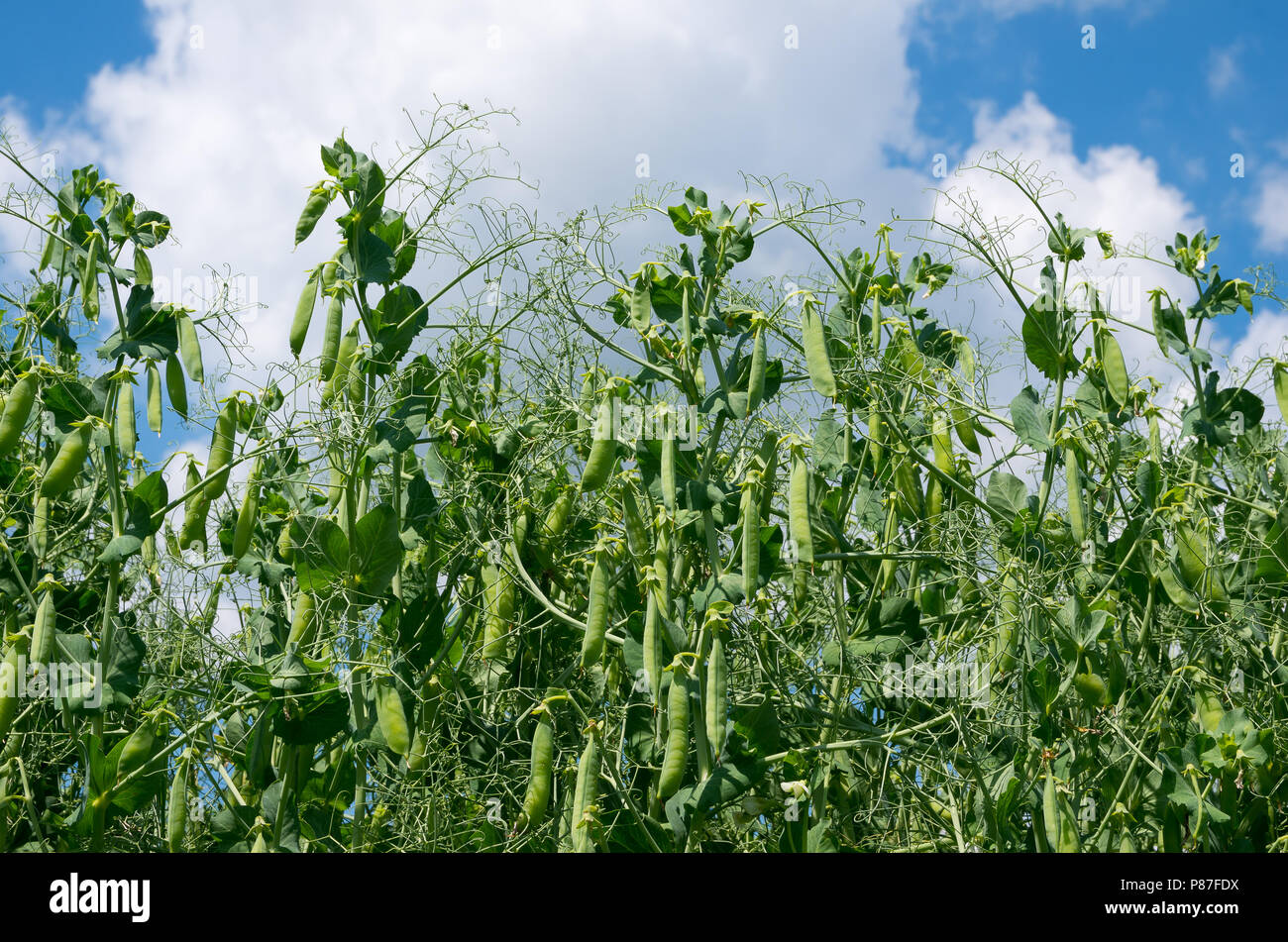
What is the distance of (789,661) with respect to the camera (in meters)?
3.21

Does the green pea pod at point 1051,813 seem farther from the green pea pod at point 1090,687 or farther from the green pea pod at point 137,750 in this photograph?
the green pea pod at point 137,750

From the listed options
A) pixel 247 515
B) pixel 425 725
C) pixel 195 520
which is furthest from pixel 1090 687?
pixel 195 520

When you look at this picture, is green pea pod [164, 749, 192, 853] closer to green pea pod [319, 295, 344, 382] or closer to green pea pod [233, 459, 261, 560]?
green pea pod [233, 459, 261, 560]

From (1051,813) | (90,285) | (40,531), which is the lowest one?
(1051,813)

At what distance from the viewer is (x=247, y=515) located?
9.77 ft

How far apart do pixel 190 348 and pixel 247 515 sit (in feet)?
1.56

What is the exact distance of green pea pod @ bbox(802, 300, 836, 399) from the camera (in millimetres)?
2887

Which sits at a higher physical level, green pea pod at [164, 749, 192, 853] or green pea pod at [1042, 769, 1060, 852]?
green pea pod at [164, 749, 192, 853]

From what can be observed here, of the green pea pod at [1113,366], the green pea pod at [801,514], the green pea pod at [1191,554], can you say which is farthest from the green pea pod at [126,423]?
the green pea pod at [1191,554]

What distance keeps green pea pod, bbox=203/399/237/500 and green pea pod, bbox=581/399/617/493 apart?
999 millimetres

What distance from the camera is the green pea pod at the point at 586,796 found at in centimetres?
255

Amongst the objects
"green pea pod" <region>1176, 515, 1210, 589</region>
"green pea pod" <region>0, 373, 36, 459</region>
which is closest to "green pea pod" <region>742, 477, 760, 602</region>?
"green pea pod" <region>1176, 515, 1210, 589</region>

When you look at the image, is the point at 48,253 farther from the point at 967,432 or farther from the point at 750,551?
the point at 967,432
